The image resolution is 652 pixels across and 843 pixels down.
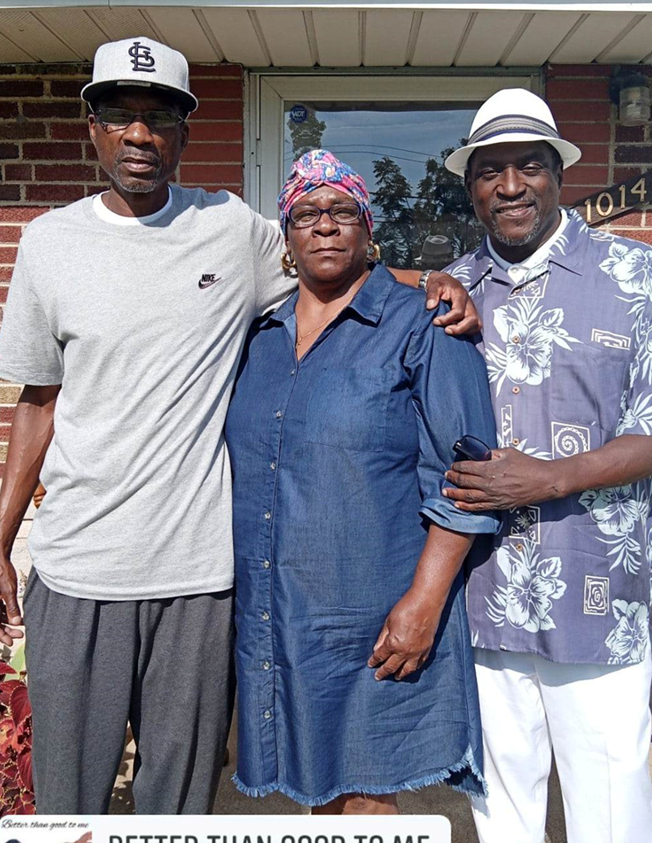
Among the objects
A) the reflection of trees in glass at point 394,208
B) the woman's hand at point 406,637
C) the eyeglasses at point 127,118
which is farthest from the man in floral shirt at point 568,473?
the reflection of trees in glass at point 394,208

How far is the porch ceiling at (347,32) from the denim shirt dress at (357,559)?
209 centimetres

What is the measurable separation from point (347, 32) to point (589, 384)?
2.51 m

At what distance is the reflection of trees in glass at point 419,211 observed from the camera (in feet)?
14.5

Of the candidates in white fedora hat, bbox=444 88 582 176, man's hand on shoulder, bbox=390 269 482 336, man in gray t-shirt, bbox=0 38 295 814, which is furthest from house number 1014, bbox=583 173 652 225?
man in gray t-shirt, bbox=0 38 295 814

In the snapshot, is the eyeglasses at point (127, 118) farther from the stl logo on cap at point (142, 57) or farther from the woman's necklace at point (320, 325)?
the woman's necklace at point (320, 325)

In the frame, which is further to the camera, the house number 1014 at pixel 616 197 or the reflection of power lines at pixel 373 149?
the reflection of power lines at pixel 373 149

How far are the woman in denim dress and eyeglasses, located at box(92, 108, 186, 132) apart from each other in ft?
1.22

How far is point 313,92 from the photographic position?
4297mm

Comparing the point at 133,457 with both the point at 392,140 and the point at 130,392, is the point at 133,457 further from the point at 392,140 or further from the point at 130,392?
the point at 392,140

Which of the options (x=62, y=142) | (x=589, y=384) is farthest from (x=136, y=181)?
(x=62, y=142)

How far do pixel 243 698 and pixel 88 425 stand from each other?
2.63 ft

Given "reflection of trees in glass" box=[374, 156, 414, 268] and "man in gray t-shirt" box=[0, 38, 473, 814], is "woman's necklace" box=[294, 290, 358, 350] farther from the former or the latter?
"reflection of trees in glass" box=[374, 156, 414, 268]

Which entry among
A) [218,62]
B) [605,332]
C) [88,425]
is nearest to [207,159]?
[218,62]

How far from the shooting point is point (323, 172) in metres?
2.04
